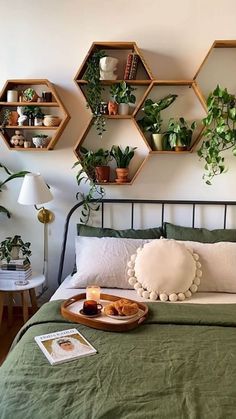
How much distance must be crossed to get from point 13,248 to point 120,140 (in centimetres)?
114

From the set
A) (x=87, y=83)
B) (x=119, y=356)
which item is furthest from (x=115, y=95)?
(x=119, y=356)

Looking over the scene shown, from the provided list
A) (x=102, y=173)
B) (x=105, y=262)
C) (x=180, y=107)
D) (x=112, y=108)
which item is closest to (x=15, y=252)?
(x=105, y=262)

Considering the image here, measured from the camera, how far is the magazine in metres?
1.83

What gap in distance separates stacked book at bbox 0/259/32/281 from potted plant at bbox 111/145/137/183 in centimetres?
92

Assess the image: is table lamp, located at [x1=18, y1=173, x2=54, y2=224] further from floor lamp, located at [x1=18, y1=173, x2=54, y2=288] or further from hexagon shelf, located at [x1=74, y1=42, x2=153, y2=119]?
hexagon shelf, located at [x1=74, y1=42, x2=153, y2=119]

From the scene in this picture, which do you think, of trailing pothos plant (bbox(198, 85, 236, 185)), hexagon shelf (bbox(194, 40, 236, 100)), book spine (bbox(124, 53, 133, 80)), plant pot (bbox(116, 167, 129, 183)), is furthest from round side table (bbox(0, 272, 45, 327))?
hexagon shelf (bbox(194, 40, 236, 100))

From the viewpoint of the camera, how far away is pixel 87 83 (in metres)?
3.00

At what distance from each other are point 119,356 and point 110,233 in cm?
133

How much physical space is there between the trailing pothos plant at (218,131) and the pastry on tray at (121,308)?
126 centimetres

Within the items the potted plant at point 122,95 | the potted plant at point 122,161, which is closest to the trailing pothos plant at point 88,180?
the potted plant at point 122,161

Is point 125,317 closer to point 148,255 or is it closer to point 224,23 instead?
point 148,255

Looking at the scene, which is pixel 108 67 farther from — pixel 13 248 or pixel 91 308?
pixel 91 308

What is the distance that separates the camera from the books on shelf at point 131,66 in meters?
2.96

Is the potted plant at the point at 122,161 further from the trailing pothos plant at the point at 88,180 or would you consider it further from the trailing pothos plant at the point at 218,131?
the trailing pothos plant at the point at 218,131
